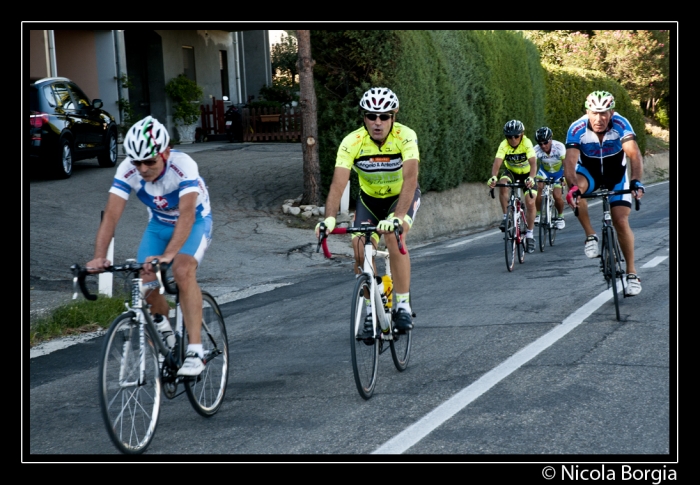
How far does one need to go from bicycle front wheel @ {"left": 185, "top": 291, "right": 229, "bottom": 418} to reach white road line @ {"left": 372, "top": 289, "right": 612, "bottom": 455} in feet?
4.50

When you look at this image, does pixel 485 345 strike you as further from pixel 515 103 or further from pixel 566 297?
pixel 515 103

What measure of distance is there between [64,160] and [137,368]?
12.9 metres

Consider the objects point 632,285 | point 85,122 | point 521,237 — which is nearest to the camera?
point 632,285

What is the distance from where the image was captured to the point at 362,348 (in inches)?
238

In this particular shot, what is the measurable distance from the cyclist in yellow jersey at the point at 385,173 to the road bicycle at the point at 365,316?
0.53 feet

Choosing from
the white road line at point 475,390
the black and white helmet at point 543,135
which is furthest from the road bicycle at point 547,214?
the white road line at point 475,390

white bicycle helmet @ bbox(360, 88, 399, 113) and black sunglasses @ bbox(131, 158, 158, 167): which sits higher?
white bicycle helmet @ bbox(360, 88, 399, 113)

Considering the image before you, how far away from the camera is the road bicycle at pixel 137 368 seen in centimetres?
486

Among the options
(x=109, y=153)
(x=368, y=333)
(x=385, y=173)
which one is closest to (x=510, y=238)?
(x=385, y=173)

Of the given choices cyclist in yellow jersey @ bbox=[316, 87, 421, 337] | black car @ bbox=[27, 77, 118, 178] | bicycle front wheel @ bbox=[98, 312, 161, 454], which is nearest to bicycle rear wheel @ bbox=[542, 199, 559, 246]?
cyclist in yellow jersey @ bbox=[316, 87, 421, 337]

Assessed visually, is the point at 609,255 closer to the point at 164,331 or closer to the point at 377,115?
the point at 377,115

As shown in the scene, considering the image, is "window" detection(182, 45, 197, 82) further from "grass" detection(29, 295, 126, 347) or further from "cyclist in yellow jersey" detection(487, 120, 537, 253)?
"grass" detection(29, 295, 126, 347)

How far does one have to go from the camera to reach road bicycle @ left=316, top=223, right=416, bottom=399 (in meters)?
5.85

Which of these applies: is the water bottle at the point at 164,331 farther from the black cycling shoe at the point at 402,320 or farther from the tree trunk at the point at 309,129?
the tree trunk at the point at 309,129
